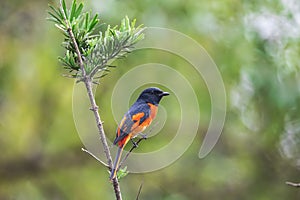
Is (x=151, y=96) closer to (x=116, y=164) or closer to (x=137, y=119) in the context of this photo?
(x=137, y=119)

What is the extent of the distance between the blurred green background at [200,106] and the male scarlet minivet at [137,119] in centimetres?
211

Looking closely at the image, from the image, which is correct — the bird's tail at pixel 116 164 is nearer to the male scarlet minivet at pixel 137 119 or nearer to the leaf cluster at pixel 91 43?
the male scarlet minivet at pixel 137 119

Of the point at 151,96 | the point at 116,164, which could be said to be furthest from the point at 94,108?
the point at 151,96

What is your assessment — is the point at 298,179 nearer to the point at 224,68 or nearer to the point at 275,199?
the point at 275,199

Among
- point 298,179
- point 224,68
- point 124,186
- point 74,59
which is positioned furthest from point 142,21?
point 74,59

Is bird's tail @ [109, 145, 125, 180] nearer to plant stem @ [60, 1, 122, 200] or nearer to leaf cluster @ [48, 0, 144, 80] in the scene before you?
plant stem @ [60, 1, 122, 200]

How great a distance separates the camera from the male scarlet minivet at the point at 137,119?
0.90m

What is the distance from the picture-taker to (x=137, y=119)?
953mm

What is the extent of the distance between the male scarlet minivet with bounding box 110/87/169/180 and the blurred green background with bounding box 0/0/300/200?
2107 millimetres

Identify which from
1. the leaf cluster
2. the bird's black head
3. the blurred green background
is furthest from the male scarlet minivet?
the blurred green background

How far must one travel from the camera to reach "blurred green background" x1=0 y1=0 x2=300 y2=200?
3.34m

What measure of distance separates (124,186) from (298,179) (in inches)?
50.2

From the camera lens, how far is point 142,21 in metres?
3.25

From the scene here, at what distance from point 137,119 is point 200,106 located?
9.08 feet
